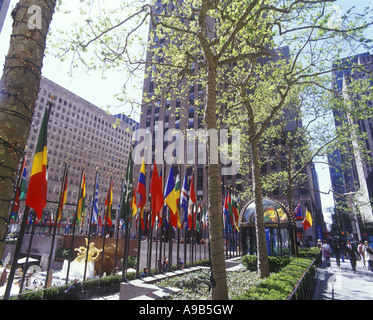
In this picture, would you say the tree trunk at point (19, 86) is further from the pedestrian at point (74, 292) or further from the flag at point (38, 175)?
the pedestrian at point (74, 292)

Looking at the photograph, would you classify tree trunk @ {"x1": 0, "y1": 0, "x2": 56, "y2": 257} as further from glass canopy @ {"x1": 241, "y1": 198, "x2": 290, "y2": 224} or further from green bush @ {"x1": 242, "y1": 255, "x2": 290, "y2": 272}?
A: glass canopy @ {"x1": 241, "y1": 198, "x2": 290, "y2": 224}

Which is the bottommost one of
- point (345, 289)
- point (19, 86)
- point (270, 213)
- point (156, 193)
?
point (345, 289)

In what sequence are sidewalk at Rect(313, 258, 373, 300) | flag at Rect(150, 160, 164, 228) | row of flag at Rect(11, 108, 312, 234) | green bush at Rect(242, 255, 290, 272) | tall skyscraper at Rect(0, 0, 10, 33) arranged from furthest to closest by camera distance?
tall skyscraper at Rect(0, 0, 10, 33)
green bush at Rect(242, 255, 290, 272)
flag at Rect(150, 160, 164, 228)
sidewalk at Rect(313, 258, 373, 300)
row of flag at Rect(11, 108, 312, 234)

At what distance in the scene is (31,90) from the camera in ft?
9.90

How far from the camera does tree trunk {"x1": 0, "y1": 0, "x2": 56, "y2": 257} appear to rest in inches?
103

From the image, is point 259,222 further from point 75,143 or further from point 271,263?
point 75,143

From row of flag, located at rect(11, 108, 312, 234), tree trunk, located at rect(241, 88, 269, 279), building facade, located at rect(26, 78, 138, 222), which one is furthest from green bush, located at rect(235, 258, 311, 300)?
building facade, located at rect(26, 78, 138, 222)

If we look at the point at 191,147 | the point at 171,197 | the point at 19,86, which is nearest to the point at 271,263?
the point at 171,197

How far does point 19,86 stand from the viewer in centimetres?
288

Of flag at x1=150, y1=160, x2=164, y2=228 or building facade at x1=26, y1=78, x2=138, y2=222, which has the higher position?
building facade at x1=26, y1=78, x2=138, y2=222

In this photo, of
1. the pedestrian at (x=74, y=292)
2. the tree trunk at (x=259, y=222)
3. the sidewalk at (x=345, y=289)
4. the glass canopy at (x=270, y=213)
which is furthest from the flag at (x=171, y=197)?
the glass canopy at (x=270, y=213)

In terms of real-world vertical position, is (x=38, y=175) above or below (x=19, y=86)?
below
